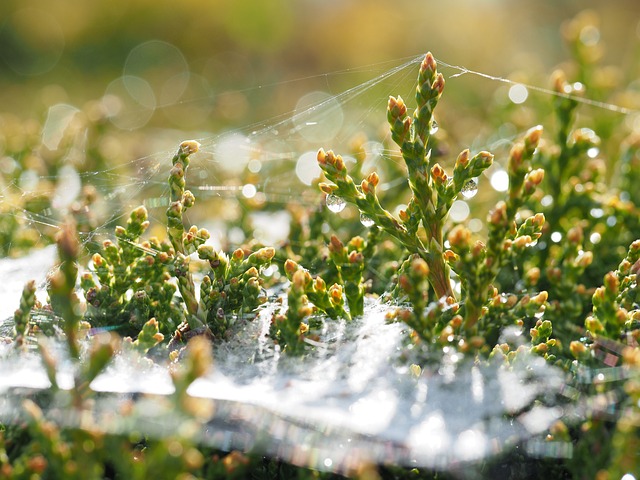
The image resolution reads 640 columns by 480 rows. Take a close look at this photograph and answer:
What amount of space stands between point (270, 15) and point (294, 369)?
394 inches

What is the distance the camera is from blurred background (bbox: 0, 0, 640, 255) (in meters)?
2.54

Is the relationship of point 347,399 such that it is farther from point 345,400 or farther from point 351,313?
point 351,313

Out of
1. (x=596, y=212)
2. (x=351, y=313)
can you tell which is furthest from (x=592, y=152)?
(x=351, y=313)

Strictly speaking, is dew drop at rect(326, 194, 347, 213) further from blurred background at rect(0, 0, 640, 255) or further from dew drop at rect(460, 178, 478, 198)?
blurred background at rect(0, 0, 640, 255)

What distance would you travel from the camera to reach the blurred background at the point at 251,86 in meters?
2.54

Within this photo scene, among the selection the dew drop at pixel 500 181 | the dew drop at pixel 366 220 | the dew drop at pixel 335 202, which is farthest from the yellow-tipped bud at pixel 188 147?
the dew drop at pixel 500 181

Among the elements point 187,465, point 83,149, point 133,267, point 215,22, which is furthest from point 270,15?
point 187,465

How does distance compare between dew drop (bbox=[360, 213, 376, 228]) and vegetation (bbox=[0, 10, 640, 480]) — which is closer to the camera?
vegetation (bbox=[0, 10, 640, 480])

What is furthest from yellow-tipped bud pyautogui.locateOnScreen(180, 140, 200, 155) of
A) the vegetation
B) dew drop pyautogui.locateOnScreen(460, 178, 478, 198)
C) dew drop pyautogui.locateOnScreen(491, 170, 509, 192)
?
dew drop pyautogui.locateOnScreen(491, 170, 509, 192)

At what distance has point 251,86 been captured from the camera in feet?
22.9

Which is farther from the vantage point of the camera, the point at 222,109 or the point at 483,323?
the point at 222,109

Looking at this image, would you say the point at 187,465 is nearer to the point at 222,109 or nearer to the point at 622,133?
the point at 622,133

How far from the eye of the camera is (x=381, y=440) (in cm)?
130

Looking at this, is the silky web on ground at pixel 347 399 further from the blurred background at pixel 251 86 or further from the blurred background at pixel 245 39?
the blurred background at pixel 245 39
